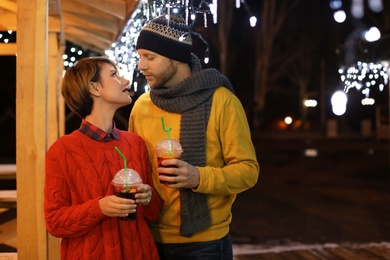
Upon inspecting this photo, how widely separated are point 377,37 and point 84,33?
3.94 meters

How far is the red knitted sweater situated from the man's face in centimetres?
38

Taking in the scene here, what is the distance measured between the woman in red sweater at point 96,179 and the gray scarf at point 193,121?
0.49ft

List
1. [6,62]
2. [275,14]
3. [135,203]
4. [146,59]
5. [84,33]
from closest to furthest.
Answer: [135,203], [146,59], [84,33], [6,62], [275,14]

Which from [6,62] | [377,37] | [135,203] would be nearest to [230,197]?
[135,203]

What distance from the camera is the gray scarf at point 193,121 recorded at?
7.93ft

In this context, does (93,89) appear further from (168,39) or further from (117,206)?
(117,206)

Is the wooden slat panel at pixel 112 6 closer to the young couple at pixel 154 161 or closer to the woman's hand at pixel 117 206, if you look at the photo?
the young couple at pixel 154 161

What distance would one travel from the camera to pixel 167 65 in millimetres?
2543

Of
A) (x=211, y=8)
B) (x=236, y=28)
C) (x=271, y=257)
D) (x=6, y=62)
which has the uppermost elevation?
(x=236, y=28)

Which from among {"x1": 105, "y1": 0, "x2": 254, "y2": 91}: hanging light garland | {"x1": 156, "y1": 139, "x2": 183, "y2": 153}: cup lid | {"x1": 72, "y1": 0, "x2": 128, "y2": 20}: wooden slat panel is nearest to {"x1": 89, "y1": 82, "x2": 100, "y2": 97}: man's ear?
{"x1": 156, "y1": 139, "x2": 183, "y2": 153}: cup lid

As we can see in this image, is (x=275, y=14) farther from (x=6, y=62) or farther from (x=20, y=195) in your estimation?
(x=20, y=195)

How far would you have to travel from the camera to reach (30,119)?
2770 mm

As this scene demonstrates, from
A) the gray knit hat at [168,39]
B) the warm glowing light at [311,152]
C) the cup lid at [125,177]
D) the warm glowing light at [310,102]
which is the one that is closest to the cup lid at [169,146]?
the cup lid at [125,177]

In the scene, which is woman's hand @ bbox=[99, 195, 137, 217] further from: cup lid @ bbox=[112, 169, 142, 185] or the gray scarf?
the gray scarf
